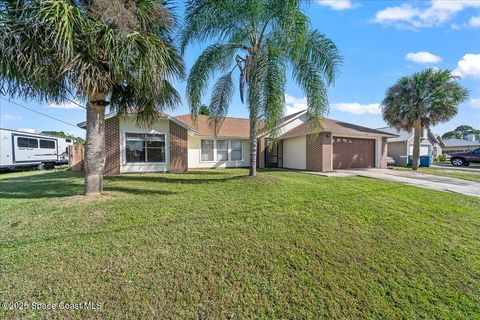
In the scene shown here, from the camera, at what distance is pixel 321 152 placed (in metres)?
14.6

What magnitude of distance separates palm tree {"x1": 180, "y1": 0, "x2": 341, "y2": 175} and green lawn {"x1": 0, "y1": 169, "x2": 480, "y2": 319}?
340 cm

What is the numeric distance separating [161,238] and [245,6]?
7462mm

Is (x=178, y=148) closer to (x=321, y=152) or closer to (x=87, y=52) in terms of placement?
(x=87, y=52)

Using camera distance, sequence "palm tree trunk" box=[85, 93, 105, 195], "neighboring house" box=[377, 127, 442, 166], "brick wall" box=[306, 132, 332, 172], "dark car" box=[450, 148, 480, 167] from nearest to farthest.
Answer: "palm tree trunk" box=[85, 93, 105, 195]
"brick wall" box=[306, 132, 332, 172]
"dark car" box=[450, 148, 480, 167]
"neighboring house" box=[377, 127, 442, 166]

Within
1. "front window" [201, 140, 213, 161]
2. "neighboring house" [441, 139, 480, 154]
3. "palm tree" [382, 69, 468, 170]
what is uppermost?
"palm tree" [382, 69, 468, 170]

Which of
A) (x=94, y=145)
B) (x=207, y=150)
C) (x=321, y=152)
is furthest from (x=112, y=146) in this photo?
(x=321, y=152)

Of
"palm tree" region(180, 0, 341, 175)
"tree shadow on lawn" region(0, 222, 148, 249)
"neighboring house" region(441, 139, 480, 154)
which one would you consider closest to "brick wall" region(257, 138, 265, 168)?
"palm tree" region(180, 0, 341, 175)

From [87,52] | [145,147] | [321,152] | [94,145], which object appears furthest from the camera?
[321,152]

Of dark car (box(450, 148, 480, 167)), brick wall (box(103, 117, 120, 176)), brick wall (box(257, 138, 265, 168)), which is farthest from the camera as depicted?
dark car (box(450, 148, 480, 167))

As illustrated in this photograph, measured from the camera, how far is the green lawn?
3279 millimetres

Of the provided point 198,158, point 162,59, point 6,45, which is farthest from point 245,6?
point 198,158

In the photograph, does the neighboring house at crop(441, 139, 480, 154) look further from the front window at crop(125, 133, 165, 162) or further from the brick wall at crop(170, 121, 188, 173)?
the front window at crop(125, 133, 165, 162)

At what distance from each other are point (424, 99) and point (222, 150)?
51.0 feet

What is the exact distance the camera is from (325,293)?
3.53 m
